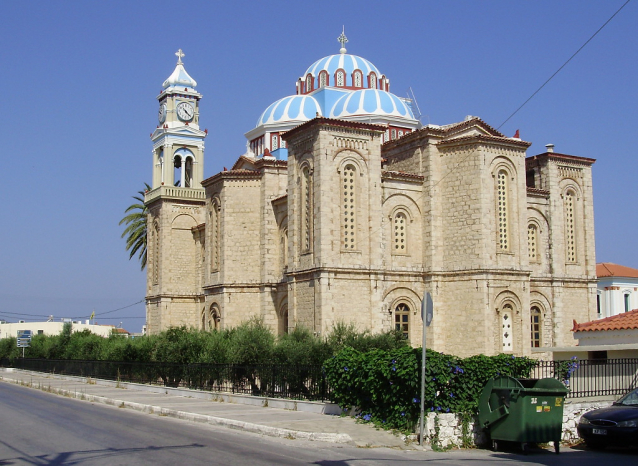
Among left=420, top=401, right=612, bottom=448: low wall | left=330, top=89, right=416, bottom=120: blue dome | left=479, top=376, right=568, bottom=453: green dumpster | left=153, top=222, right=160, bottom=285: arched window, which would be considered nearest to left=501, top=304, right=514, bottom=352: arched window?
left=330, top=89, right=416, bottom=120: blue dome

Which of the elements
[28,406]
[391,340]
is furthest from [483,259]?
[28,406]

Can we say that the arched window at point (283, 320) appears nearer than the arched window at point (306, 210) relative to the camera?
No

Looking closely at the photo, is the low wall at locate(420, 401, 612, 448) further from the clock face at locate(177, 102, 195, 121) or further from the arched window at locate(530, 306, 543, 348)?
the clock face at locate(177, 102, 195, 121)

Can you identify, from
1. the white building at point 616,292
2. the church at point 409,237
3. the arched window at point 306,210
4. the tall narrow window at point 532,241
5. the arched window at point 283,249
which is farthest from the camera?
the white building at point 616,292

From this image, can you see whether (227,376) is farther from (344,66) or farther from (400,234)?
(344,66)

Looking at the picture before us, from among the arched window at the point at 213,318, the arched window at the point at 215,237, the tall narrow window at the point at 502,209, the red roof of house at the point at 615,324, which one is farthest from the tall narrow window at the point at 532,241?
the arched window at the point at 213,318

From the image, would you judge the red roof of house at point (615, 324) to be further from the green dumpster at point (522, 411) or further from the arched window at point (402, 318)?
the arched window at point (402, 318)

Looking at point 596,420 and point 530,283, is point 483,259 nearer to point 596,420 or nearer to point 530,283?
point 530,283

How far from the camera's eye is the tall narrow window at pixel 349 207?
29.5m

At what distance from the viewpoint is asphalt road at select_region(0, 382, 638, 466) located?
10.7 metres

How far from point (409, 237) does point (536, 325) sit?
25.9 feet

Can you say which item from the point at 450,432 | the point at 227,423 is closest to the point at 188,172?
the point at 227,423

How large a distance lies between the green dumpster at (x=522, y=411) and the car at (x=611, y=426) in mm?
707

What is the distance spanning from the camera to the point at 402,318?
30.8 meters
